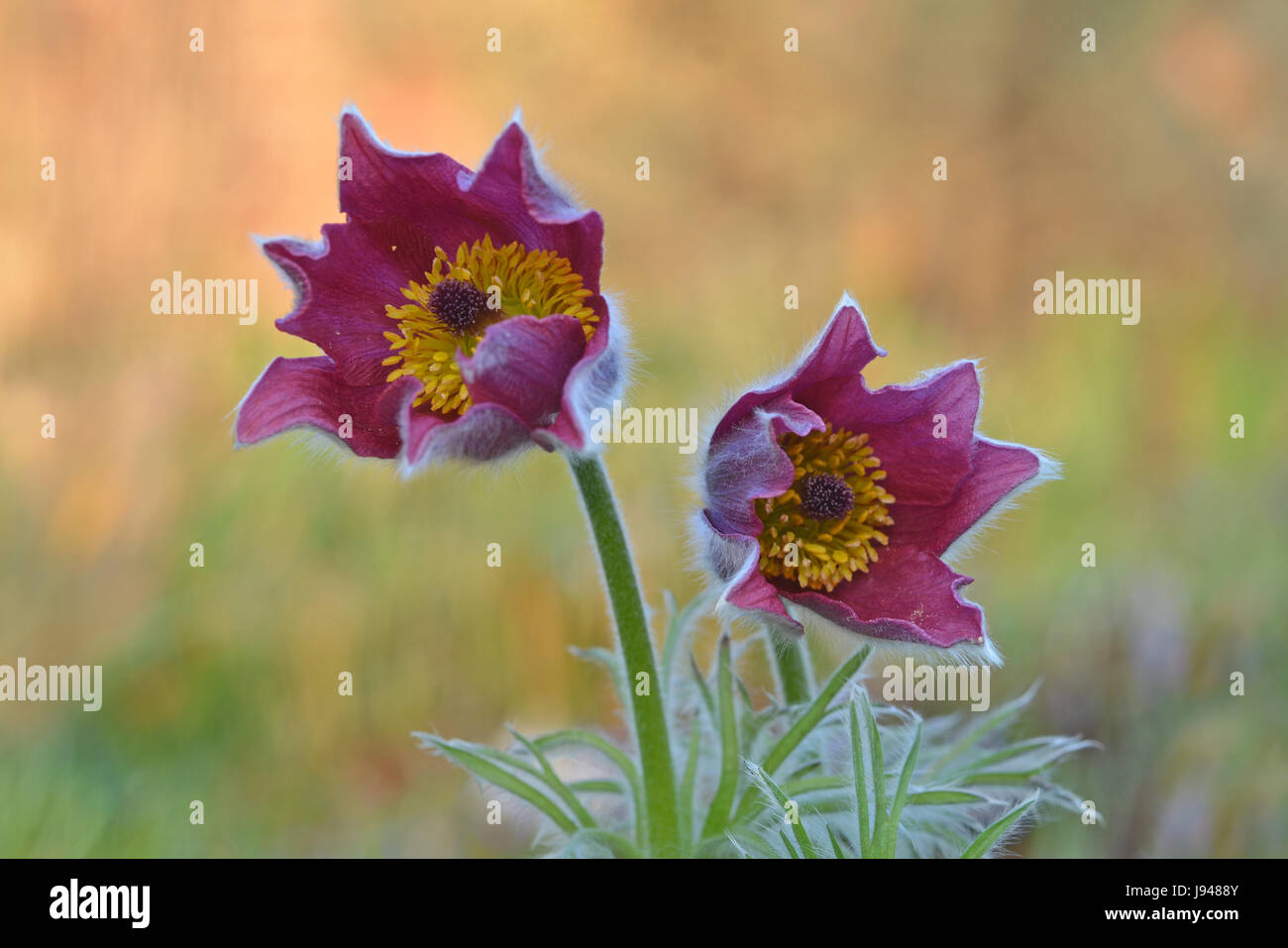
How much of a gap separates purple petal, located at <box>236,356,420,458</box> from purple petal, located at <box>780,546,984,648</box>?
239 millimetres

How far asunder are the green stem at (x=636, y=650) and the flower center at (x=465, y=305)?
0.09m

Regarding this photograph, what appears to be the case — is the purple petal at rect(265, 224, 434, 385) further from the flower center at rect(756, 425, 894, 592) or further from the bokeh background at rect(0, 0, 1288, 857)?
the bokeh background at rect(0, 0, 1288, 857)

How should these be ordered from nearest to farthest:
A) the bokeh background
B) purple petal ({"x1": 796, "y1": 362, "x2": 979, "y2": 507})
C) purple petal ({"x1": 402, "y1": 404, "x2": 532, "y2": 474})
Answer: purple petal ({"x1": 402, "y1": 404, "x2": 532, "y2": 474})
purple petal ({"x1": 796, "y1": 362, "x2": 979, "y2": 507})
the bokeh background

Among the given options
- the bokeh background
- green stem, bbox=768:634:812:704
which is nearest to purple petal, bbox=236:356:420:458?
green stem, bbox=768:634:812:704

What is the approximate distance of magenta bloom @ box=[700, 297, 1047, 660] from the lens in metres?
0.65

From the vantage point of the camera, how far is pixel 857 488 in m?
0.72

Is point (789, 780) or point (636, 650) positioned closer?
point (636, 650)

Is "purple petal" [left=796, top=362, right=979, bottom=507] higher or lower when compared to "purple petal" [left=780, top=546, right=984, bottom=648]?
higher

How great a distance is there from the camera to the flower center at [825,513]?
2.26 feet

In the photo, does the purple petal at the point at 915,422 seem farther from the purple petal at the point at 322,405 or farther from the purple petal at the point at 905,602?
the purple petal at the point at 322,405

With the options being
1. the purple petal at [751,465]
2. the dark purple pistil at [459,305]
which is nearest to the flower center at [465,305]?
the dark purple pistil at [459,305]

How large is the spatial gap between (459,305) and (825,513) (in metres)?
0.24

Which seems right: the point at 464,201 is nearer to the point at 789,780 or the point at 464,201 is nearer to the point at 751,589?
the point at 751,589

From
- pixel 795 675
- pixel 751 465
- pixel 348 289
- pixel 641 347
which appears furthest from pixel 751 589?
pixel 641 347
